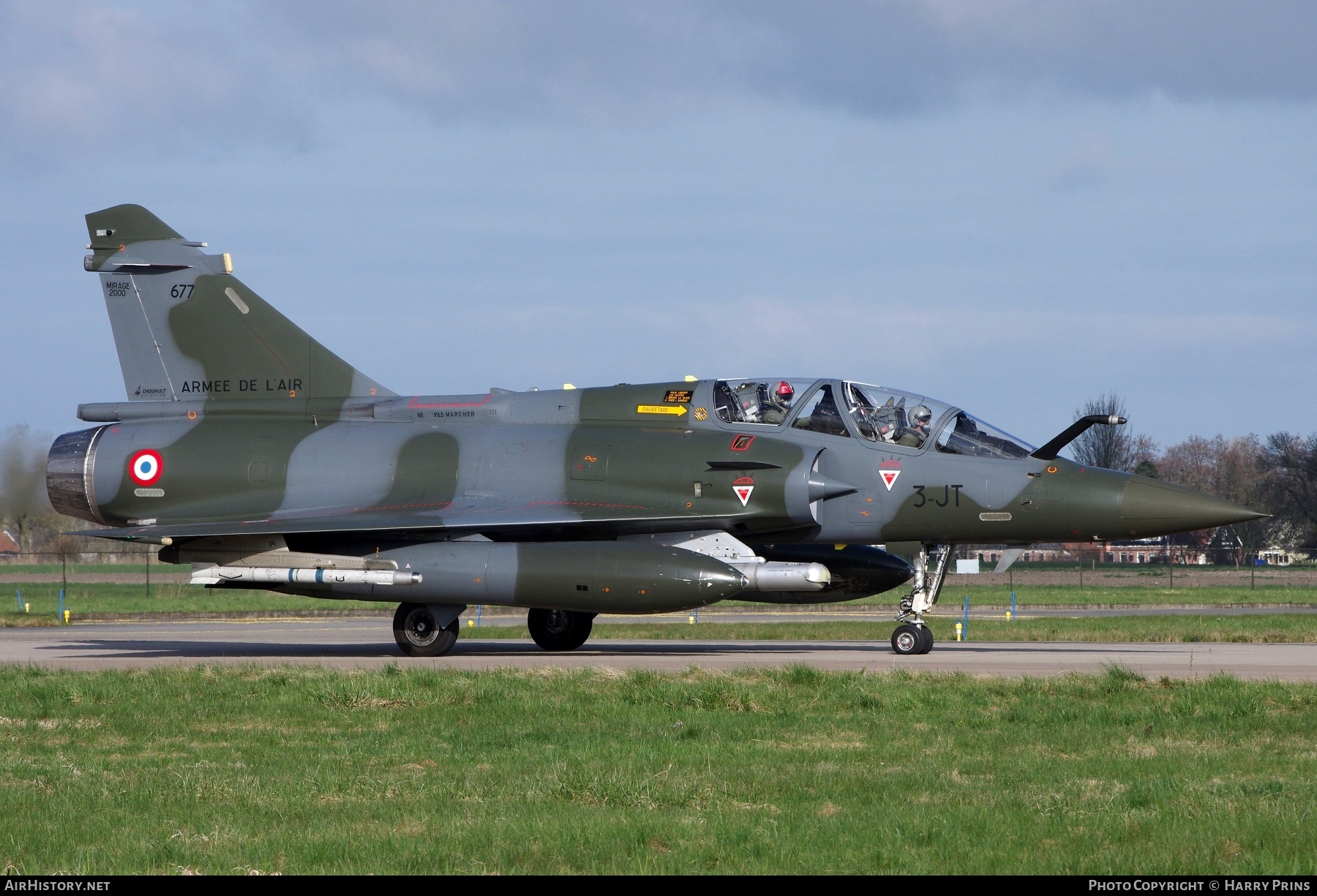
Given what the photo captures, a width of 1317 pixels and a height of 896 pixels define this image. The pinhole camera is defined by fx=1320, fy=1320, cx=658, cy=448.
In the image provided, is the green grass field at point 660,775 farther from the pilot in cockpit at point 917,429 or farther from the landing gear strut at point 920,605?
the pilot in cockpit at point 917,429

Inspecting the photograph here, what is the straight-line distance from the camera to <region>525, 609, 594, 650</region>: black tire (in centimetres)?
1967

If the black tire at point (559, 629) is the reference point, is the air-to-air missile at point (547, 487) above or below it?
above

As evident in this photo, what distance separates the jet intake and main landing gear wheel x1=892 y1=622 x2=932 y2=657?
6.25m

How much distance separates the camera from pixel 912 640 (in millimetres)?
17125

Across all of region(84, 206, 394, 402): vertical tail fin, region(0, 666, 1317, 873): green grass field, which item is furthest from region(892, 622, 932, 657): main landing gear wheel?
region(84, 206, 394, 402): vertical tail fin

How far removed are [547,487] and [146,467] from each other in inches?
243

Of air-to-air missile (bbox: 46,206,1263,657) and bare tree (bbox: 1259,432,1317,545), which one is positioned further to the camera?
bare tree (bbox: 1259,432,1317,545)

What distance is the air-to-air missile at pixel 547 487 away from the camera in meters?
16.7

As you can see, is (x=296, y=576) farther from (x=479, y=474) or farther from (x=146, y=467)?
(x=146, y=467)

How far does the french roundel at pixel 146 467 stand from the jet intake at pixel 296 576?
2122mm

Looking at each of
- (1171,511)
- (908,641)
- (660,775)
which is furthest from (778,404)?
(660,775)

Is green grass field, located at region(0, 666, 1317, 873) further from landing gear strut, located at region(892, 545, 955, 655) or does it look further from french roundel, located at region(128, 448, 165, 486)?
french roundel, located at region(128, 448, 165, 486)

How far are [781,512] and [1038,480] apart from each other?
329cm

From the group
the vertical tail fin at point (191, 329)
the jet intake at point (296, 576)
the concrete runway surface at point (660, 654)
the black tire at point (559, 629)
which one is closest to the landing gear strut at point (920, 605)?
the concrete runway surface at point (660, 654)
